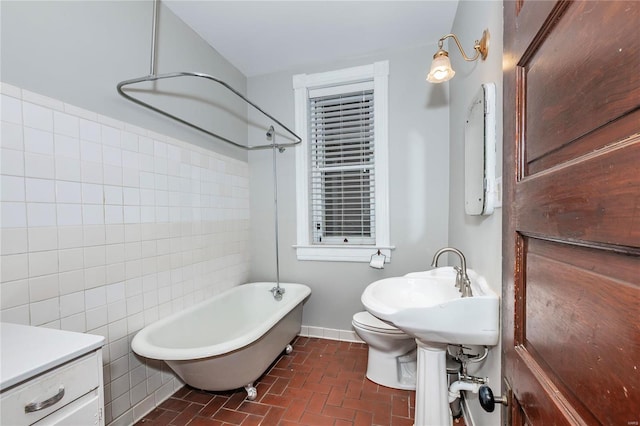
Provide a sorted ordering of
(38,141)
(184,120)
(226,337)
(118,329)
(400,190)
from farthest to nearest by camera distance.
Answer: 1. (400,190)
2. (226,337)
3. (184,120)
4. (118,329)
5. (38,141)

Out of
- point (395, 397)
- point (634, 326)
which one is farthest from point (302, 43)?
point (395, 397)

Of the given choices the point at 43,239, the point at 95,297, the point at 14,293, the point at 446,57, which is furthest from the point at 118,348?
the point at 446,57

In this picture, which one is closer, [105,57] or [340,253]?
[105,57]

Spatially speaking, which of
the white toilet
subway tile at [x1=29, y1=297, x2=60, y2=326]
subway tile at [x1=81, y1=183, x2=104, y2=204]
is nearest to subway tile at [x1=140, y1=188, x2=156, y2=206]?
subway tile at [x1=81, y1=183, x2=104, y2=204]

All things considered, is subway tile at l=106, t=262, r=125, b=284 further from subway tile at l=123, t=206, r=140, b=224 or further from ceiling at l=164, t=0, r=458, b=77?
ceiling at l=164, t=0, r=458, b=77

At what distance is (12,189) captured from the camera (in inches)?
44.1

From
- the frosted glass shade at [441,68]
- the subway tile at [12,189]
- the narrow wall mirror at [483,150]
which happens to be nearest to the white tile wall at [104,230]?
the subway tile at [12,189]

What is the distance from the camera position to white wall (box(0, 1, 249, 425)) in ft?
3.78

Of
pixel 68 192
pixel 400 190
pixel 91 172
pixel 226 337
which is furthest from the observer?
pixel 400 190

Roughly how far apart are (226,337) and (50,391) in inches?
57.3

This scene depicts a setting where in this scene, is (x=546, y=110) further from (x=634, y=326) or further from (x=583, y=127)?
(x=634, y=326)

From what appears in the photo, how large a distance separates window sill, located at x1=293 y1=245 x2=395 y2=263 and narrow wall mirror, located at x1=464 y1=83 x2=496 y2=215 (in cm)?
113

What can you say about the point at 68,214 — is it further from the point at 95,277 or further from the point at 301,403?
the point at 301,403

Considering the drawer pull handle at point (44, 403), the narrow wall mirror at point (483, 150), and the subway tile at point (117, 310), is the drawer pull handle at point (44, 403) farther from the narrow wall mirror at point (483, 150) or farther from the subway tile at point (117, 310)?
the narrow wall mirror at point (483, 150)
